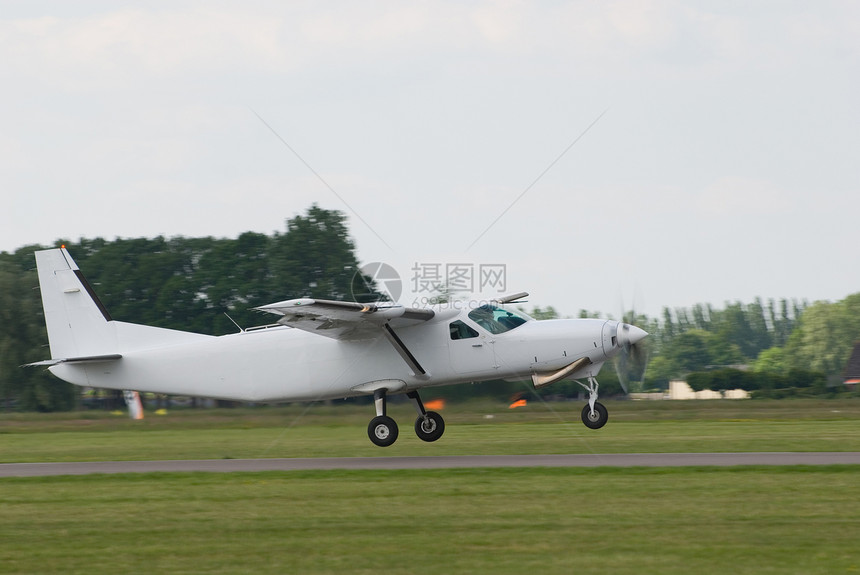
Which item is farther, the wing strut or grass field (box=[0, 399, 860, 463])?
grass field (box=[0, 399, 860, 463])

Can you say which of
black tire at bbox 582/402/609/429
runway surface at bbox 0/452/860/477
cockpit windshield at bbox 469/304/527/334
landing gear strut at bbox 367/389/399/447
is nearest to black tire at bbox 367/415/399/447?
landing gear strut at bbox 367/389/399/447

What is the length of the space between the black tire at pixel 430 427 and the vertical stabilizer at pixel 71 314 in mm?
7157

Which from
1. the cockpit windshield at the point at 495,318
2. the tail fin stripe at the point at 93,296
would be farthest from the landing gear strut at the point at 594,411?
the tail fin stripe at the point at 93,296

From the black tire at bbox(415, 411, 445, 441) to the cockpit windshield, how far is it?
2693mm

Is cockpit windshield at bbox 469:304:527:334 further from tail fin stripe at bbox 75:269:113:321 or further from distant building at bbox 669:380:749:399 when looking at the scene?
distant building at bbox 669:380:749:399

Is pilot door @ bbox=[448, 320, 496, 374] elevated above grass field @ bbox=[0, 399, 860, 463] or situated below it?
above

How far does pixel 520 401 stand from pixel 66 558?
1526cm

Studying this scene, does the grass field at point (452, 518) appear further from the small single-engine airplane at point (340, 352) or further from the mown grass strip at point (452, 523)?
the small single-engine airplane at point (340, 352)

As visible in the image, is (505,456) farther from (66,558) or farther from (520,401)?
(66,558)

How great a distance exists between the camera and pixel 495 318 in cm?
1925

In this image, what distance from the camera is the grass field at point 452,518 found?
8.91m

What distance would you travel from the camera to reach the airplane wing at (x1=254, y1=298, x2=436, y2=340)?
1642 cm

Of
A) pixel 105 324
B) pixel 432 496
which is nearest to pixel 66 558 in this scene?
pixel 432 496

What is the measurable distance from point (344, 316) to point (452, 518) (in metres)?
7.34
